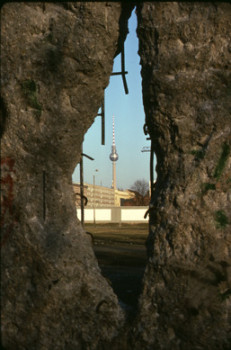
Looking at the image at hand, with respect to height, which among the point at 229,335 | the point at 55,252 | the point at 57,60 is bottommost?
the point at 229,335

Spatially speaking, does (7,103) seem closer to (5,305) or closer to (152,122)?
(152,122)

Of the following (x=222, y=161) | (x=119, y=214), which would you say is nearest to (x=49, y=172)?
(x=222, y=161)

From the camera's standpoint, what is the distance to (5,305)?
349 cm

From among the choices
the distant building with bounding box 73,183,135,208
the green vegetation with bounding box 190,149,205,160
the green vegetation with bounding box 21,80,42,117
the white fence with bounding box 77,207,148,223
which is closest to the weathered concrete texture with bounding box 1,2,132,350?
the green vegetation with bounding box 21,80,42,117

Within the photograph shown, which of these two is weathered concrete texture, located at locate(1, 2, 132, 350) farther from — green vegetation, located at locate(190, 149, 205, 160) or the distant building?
the distant building

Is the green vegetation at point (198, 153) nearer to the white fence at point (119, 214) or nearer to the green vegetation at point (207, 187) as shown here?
the green vegetation at point (207, 187)

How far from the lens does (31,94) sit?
356 cm

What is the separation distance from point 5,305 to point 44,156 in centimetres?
112

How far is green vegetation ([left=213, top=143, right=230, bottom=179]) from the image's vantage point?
134 inches

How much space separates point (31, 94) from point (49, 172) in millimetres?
590

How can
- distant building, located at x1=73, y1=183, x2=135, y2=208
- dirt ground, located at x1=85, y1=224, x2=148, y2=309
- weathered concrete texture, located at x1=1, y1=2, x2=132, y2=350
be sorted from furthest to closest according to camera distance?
1. distant building, located at x1=73, y1=183, x2=135, y2=208
2. dirt ground, located at x1=85, y1=224, x2=148, y2=309
3. weathered concrete texture, located at x1=1, y1=2, x2=132, y2=350

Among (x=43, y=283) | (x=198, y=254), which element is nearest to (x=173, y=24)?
(x=198, y=254)

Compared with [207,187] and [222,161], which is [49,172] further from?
[222,161]

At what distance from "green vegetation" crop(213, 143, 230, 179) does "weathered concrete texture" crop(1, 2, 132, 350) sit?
104cm
